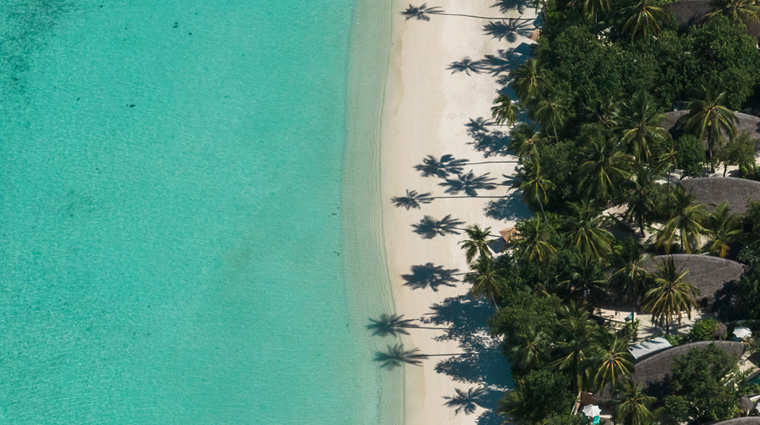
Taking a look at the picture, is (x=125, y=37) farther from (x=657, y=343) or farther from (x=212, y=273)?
(x=657, y=343)

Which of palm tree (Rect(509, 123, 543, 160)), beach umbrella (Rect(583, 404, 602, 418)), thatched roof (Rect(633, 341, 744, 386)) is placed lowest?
beach umbrella (Rect(583, 404, 602, 418))

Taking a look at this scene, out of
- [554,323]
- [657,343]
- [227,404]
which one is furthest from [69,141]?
[657,343]

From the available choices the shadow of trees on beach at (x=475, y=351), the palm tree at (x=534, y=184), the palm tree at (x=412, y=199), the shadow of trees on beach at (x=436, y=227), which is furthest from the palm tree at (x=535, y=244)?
the palm tree at (x=412, y=199)

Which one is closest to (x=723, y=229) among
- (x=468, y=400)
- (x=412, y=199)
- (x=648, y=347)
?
(x=648, y=347)

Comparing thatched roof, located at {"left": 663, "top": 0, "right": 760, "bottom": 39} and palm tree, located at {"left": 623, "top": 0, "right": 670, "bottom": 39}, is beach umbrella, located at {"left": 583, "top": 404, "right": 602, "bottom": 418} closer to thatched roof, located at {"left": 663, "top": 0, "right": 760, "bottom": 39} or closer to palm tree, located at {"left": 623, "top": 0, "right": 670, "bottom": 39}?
palm tree, located at {"left": 623, "top": 0, "right": 670, "bottom": 39}

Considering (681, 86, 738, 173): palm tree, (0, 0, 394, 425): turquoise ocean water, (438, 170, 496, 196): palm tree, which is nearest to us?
(0, 0, 394, 425): turquoise ocean water

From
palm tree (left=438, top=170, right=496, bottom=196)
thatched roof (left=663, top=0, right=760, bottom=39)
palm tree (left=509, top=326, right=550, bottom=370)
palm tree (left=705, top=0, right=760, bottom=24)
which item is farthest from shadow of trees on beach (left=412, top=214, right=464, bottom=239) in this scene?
palm tree (left=705, top=0, right=760, bottom=24)

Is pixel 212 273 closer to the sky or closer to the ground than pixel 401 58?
closer to the ground
